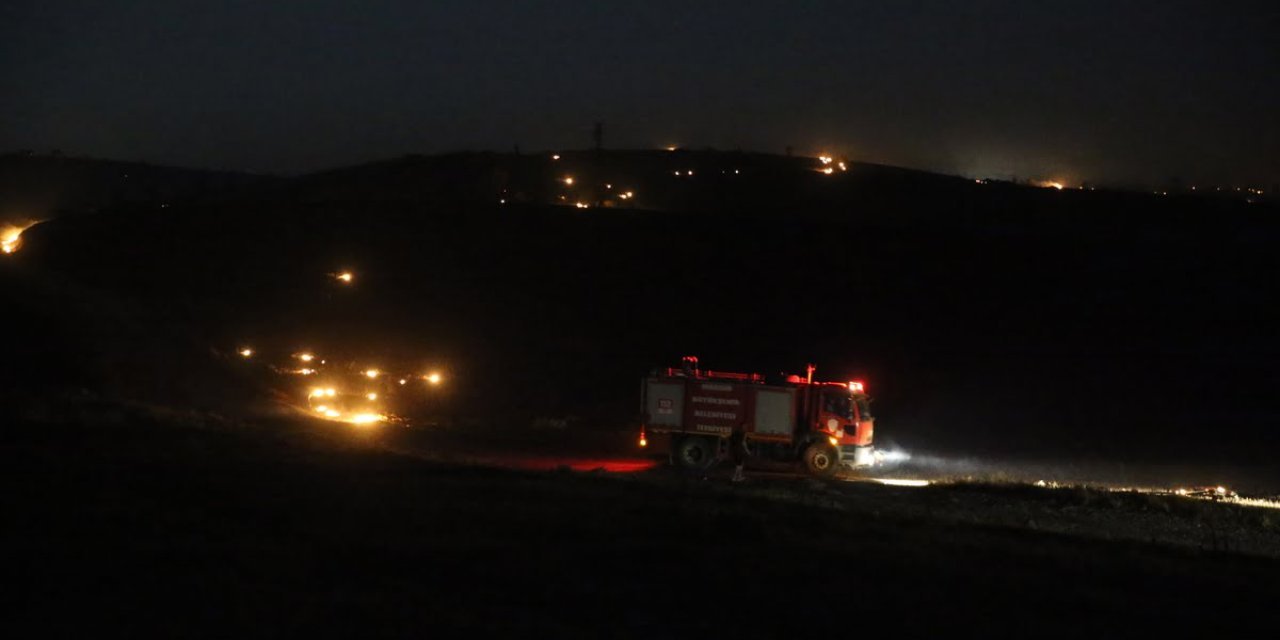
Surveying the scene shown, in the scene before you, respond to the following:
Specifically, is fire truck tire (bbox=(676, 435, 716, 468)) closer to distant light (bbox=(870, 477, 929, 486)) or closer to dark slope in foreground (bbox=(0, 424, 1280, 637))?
distant light (bbox=(870, 477, 929, 486))

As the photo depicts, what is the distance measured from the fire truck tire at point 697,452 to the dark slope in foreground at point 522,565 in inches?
489

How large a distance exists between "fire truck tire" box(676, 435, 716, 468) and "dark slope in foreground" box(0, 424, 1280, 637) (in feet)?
40.8

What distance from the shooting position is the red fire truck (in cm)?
3155

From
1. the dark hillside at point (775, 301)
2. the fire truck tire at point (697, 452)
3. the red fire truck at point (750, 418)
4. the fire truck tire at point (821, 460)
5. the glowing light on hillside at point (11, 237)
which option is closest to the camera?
the fire truck tire at point (821, 460)

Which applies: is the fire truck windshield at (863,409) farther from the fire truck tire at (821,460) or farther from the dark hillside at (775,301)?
the dark hillside at (775,301)

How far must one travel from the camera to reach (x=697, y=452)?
31.8 metres

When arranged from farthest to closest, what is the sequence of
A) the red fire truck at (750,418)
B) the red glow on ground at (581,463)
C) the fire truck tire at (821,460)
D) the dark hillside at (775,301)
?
the dark hillside at (775,301) → the red fire truck at (750,418) → the fire truck tire at (821,460) → the red glow on ground at (581,463)

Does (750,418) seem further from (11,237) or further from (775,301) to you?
(11,237)

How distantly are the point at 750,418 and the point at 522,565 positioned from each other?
20.1m

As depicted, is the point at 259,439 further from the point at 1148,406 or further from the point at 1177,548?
the point at 1148,406

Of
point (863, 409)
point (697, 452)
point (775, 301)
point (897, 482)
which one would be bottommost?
point (897, 482)

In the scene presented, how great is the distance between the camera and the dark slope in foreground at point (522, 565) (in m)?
9.70

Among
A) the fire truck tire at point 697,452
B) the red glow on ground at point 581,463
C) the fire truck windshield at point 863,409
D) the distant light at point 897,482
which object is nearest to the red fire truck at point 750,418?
the fire truck tire at point 697,452

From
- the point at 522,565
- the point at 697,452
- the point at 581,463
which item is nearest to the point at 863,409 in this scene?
the point at 697,452
